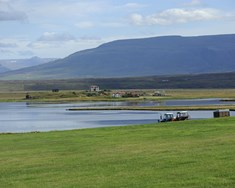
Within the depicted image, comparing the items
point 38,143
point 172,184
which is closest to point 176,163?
point 172,184

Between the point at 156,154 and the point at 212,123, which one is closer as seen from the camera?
the point at 156,154

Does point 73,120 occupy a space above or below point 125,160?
below

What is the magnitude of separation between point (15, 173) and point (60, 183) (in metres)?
3.52

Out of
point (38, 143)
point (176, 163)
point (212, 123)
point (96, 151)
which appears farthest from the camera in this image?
point (212, 123)

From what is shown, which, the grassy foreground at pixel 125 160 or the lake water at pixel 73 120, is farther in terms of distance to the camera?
the lake water at pixel 73 120

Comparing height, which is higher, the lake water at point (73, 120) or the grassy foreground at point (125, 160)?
the grassy foreground at point (125, 160)

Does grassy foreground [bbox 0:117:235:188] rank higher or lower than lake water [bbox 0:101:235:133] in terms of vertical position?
higher

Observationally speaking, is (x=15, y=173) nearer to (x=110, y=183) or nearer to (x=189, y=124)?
(x=110, y=183)

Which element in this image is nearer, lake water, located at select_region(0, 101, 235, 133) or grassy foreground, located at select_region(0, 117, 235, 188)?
grassy foreground, located at select_region(0, 117, 235, 188)

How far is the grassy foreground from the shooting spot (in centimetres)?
1861

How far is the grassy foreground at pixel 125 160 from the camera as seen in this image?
18609 millimetres

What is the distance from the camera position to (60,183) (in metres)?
19.2

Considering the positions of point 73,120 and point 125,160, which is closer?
point 125,160

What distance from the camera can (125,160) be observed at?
76.5ft
